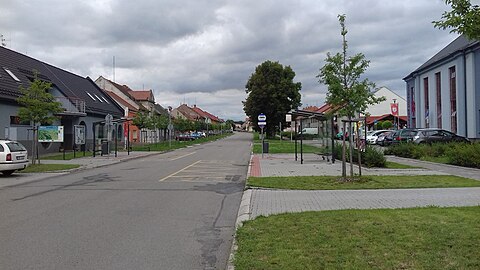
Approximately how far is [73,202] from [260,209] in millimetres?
4829

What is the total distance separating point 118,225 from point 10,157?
11996mm

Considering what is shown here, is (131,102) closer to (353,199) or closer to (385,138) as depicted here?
(385,138)

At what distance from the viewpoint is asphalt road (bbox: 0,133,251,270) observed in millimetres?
6246

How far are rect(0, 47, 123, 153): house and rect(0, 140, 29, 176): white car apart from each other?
627 centimetres

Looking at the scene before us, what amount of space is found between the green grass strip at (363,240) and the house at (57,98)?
69.5 feet

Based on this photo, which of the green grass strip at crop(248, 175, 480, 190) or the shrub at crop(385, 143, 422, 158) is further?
the shrub at crop(385, 143, 422, 158)

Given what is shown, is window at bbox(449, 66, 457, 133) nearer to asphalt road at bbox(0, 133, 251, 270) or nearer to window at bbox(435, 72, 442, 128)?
window at bbox(435, 72, 442, 128)

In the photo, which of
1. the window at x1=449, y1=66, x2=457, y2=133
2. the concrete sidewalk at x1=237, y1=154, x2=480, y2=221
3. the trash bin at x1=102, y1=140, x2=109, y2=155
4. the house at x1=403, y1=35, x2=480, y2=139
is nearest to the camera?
the concrete sidewalk at x1=237, y1=154, x2=480, y2=221

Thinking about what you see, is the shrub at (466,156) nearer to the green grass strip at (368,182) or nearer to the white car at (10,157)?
the green grass strip at (368,182)

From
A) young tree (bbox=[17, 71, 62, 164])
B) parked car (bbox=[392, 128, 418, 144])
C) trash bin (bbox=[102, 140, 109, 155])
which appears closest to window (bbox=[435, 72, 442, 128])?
parked car (bbox=[392, 128, 418, 144])

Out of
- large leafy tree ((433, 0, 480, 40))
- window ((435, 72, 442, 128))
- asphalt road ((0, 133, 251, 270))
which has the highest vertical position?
window ((435, 72, 442, 128))

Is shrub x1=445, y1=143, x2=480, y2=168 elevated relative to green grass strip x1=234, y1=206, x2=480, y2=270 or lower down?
elevated

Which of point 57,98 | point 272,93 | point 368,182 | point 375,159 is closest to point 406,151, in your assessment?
point 375,159

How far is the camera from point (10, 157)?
60.4ft
